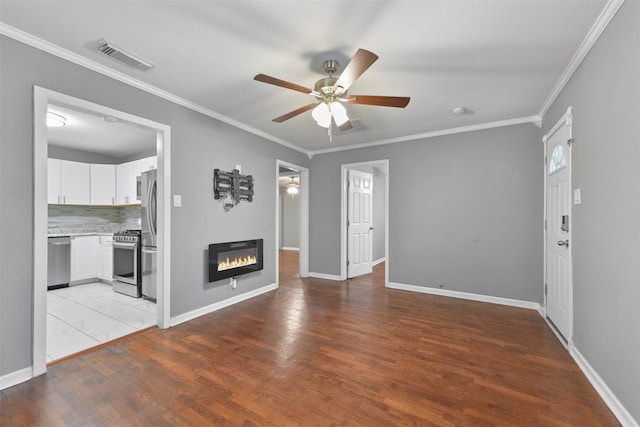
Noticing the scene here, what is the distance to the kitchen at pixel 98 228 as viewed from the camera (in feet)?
10.9

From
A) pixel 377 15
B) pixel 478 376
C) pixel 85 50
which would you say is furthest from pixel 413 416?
pixel 85 50

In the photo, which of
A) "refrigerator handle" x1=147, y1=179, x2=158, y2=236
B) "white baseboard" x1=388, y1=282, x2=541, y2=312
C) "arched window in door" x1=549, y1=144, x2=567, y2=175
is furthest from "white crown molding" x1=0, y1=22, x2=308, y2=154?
"arched window in door" x1=549, y1=144, x2=567, y2=175

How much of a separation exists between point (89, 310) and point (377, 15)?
4.59 meters

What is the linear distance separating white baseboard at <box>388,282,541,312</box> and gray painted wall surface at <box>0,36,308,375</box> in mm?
2244

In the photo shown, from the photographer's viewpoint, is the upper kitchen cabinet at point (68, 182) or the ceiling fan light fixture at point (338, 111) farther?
the upper kitchen cabinet at point (68, 182)

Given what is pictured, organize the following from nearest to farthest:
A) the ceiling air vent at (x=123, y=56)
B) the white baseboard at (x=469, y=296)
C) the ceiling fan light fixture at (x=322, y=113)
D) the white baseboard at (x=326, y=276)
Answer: the ceiling air vent at (x=123, y=56) < the ceiling fan light fixture at (x=322, y=113) < the white baseboard at (x=469, y=296) < the white baseboard at (x=326, y=276)

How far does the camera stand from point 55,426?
62.8 inches

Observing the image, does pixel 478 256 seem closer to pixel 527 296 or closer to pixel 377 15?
pixel 527 296

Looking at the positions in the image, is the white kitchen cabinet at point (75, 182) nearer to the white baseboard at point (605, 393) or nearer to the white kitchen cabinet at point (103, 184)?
the white kitchen cabinet at point (103, 184)

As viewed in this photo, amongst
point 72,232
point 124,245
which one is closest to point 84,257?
point 72,232

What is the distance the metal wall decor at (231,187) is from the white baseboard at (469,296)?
2.86 metres

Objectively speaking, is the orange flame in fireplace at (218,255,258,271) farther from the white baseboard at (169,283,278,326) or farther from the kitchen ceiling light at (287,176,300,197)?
the kitchen ceiling light at (287,176,300,197)

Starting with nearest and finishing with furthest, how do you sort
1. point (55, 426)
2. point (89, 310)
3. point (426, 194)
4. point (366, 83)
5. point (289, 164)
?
point (55, 426) → point (366, 83) → point (89, 310) → point (426, 194) → point (289, 164)

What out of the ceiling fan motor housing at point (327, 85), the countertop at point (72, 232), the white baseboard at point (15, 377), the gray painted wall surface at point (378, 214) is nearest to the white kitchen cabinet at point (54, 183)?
the countertop at point (72, 232)
